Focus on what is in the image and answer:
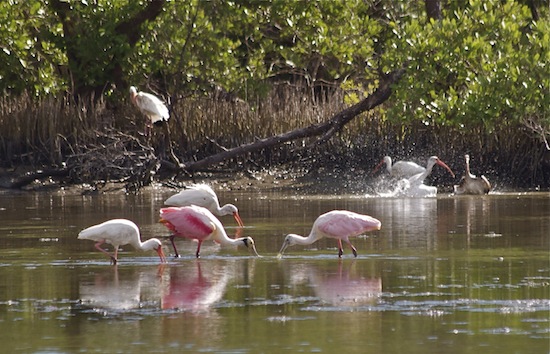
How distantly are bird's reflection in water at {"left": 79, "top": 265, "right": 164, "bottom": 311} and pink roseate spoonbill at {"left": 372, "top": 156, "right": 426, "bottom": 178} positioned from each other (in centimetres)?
1066

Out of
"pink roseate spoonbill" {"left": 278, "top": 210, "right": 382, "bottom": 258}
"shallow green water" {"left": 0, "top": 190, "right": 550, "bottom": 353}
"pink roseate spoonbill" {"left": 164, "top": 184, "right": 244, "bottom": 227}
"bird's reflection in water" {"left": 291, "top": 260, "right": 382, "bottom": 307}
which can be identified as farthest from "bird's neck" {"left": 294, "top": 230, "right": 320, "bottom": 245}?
"pink roseate spoonbill" {"left": 164, "top": 184, "right": 244, "bottom": 227}

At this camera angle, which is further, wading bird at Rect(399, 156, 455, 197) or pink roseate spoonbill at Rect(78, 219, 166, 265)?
wading bird at Rect(399, 156, 455, 197)

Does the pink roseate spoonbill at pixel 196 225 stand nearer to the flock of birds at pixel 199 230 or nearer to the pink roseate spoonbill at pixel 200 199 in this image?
the flock of birds at pixel 199 230

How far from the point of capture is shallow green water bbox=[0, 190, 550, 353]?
8.23 meters

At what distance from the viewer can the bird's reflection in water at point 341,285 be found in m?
9.73

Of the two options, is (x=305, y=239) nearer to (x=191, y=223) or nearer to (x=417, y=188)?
(x=191, y=223)

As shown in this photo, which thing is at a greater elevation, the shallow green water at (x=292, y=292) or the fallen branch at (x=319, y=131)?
the fallen branch at (x=319, y=131)

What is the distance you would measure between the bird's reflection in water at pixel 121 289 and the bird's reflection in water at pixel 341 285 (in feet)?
4.03

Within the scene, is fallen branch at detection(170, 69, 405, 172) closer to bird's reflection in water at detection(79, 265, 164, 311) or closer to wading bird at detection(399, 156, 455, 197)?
wading bird at detection(399, 156, 455, 197)

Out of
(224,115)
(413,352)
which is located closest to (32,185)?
(224,115)

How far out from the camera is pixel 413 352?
7789 millimetres

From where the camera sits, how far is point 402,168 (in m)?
22.3

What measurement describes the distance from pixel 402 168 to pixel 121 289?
12.4 m

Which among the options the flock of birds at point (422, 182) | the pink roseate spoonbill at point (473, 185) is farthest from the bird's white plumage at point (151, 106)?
the pink roseate spoonbill at point (473, 185)
